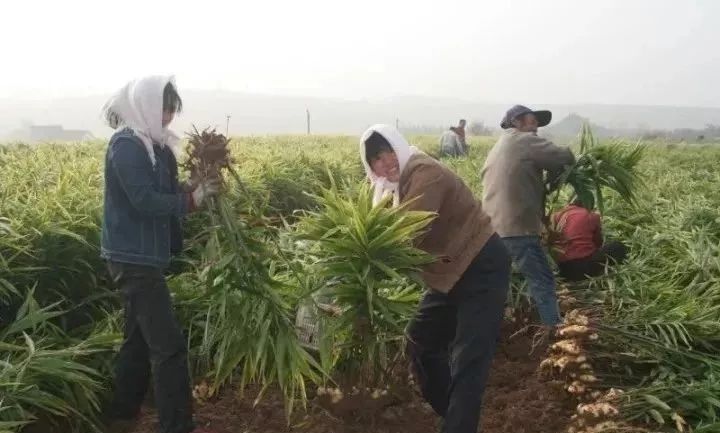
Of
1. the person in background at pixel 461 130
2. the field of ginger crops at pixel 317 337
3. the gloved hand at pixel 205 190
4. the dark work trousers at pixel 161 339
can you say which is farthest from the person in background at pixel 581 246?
the person in background at pixel 461 130

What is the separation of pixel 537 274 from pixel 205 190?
6.93 feet

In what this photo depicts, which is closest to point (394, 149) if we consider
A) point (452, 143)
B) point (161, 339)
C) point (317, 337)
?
point (317, 337)

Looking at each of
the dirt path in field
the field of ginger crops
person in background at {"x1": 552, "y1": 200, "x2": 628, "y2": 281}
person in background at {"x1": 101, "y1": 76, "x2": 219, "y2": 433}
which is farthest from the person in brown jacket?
person in background at {"x1": 552, "y1": 200, "x2": 628, "y2": 281}

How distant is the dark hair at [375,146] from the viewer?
267 centimetres

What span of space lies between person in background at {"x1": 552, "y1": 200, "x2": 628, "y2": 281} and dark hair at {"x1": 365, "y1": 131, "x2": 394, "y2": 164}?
85.5 inches

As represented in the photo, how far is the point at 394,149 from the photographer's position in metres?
2.67

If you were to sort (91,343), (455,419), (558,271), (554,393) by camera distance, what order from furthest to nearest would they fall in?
(558,271), (554,393), (91,343), (455,419)

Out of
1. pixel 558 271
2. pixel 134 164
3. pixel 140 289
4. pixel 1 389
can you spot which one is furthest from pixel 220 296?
pixel 558 271


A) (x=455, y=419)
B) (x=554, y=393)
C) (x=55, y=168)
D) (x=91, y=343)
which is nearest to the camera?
(x=455, y=419)

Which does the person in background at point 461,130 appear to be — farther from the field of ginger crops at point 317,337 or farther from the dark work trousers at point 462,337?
the dark work trousers at point 462,337

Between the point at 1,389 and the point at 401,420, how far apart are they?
5.51ft

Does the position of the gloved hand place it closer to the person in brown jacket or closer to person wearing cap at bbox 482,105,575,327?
the person in brown jacket

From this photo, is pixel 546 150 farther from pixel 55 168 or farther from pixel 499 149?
pixel 55 168

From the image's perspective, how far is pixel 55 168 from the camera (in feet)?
17.3
